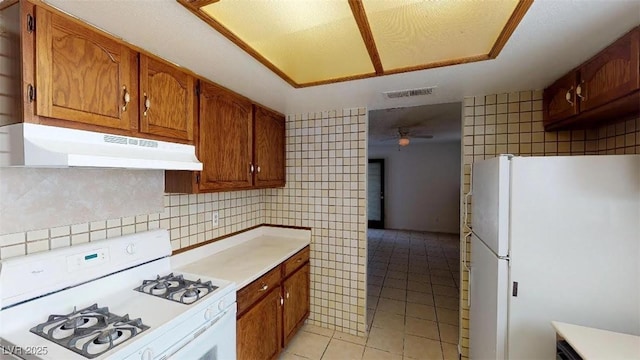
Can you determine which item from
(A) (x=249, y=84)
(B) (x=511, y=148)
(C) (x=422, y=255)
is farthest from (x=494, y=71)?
(C) (x=422, y=255)

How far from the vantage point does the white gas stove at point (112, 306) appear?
97cm

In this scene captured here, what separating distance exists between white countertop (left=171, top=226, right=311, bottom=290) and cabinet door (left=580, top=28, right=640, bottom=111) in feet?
7.03

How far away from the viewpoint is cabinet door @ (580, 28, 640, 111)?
1.06 meters

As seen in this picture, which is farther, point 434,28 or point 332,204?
point 332,204

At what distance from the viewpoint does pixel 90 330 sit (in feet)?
3.37

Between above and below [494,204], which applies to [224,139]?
above

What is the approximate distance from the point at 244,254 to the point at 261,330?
1.91ft

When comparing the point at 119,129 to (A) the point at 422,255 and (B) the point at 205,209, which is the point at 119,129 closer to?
(B) the point at 205,209

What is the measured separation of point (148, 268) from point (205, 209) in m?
0.59

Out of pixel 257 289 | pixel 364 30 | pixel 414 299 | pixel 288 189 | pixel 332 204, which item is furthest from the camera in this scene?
pixel 414 299

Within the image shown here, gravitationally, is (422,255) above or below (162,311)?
below

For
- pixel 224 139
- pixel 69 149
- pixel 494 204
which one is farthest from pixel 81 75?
pixel 494 204

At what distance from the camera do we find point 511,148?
6.50 ft

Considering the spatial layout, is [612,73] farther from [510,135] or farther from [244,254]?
[244,254]
